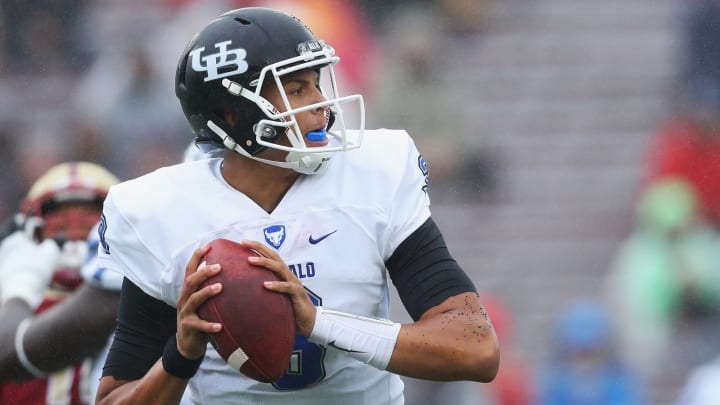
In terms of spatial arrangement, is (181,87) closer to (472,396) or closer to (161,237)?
(161,237)

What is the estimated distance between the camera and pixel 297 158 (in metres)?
2.66

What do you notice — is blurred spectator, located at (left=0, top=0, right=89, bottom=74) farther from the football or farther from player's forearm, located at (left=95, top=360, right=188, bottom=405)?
the football

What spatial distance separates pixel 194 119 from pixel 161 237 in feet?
0.97

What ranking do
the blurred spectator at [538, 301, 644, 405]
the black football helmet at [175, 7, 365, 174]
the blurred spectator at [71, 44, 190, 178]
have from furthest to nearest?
1. the blurred spectator at [71, 44, 190, 178]
2. the blurred spectator at [538, 301, 644, 405]
3. the black football helmet at [175, 7, 365, 174]

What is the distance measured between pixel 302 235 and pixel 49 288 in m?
1.52

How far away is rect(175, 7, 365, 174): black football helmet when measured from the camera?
2.64 meters

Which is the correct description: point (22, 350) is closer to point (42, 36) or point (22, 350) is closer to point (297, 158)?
Result: point (297, 158)

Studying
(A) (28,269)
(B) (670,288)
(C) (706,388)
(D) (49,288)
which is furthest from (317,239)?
(B) (670,288)

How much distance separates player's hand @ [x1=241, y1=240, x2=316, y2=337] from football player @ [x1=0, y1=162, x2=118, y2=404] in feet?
3.46

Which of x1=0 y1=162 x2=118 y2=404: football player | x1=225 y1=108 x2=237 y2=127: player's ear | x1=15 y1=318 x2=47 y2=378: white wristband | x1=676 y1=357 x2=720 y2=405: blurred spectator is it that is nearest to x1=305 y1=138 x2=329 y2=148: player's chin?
x1=225 y1=108 x2=237 y2=127: player's ear

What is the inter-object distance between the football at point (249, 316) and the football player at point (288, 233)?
15 cm

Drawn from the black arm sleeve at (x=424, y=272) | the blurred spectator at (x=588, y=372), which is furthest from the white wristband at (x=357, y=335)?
the blurred spectator at (x=588, y=372)

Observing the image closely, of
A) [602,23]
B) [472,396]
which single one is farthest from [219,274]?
[602,23]

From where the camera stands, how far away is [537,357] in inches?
289
